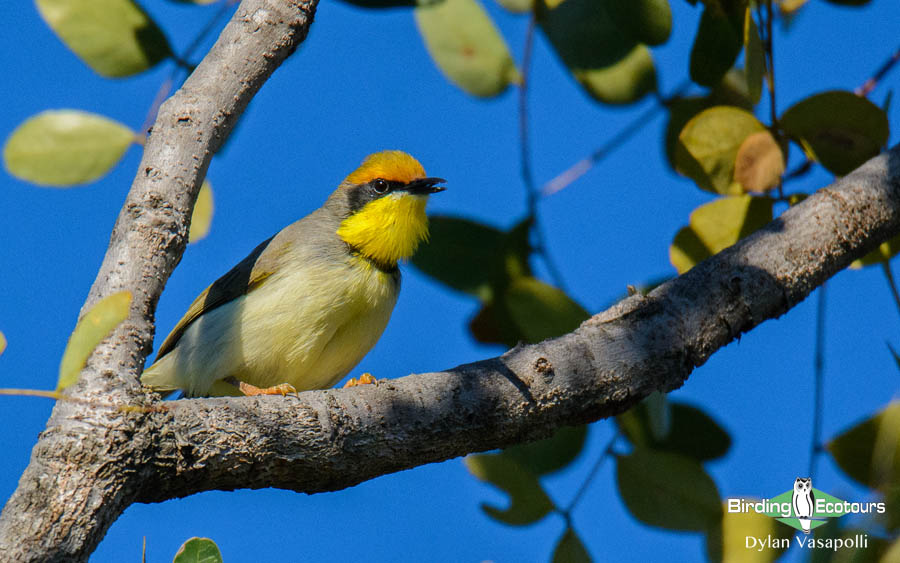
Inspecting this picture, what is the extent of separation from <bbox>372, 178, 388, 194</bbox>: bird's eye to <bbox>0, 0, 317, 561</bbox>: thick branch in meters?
1.85

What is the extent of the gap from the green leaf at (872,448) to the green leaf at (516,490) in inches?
33.5

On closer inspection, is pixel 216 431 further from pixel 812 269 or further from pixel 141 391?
pixel 812 269

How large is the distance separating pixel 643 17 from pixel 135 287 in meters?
1.86

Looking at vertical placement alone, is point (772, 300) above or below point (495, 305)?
below

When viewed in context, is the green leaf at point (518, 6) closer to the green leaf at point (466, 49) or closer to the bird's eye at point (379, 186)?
the green leaf at point (466, 49)

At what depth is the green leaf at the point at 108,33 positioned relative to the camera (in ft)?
9.66

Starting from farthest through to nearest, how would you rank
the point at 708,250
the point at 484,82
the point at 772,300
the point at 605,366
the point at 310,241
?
the point at 310,241
the point at 484,82
the point at 708,250
the point at 772,300
the point at 605,366

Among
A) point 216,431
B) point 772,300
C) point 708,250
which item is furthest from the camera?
point 708,250

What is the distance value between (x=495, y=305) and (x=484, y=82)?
893 millimetres

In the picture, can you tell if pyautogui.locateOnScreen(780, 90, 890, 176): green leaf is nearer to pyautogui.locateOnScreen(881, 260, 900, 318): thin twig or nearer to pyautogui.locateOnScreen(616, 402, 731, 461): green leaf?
pyautogui.locateOnScreen(881, 260, 900, 318): thin twig

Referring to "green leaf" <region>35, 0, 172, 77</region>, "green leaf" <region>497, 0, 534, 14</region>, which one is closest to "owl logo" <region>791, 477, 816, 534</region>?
"green leaf" <region>497, 0, 534, 14</region>

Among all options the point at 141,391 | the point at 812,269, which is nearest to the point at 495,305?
the point at 812,269

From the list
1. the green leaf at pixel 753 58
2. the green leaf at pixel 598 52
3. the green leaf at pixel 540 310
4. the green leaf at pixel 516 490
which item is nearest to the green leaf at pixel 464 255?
the green leaf at pixel 540 310

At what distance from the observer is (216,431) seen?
86.0 inches
